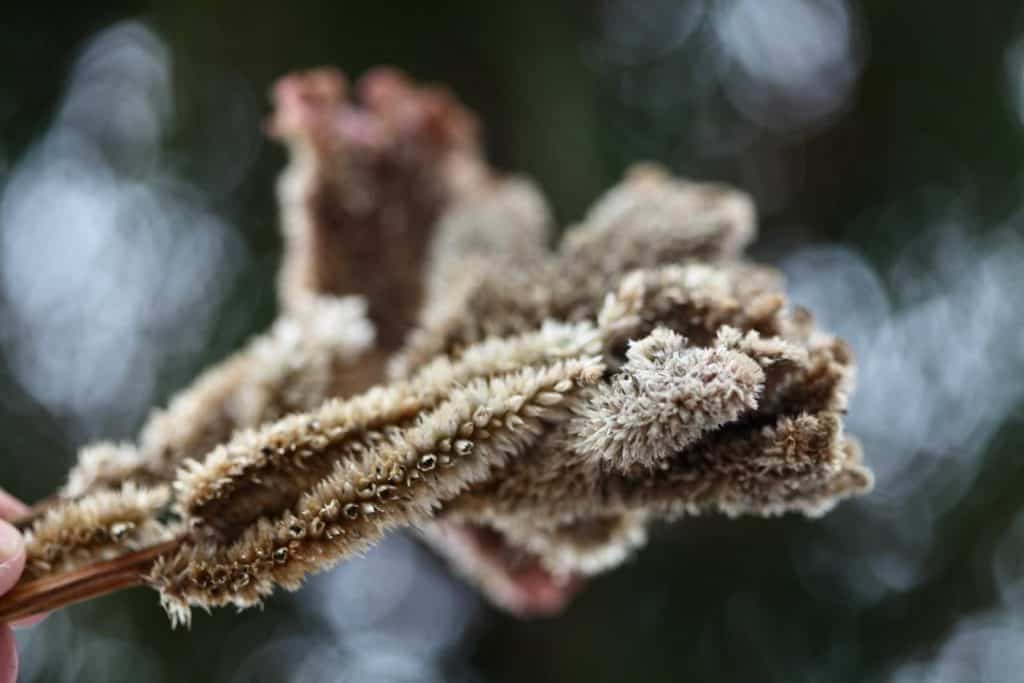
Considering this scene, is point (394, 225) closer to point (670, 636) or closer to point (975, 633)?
point (670, 636)

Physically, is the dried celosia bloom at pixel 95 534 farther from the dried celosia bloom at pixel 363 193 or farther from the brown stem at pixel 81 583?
the dried celosia bloom at pixel 363 193

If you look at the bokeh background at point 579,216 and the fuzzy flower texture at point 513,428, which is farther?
the bokeh background at point 579,216

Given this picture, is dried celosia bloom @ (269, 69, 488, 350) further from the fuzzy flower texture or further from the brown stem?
the brown stem

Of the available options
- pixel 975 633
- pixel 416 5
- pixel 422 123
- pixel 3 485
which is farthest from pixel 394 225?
pixel 975 633

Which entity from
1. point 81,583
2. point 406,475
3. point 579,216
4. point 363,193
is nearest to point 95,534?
point 81,583

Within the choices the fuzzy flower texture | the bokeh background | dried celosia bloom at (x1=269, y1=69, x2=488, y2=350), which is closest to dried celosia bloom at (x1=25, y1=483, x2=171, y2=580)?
the fuzzy flower texture

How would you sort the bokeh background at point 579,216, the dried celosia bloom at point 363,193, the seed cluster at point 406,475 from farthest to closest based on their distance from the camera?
the bokeh background at point 579,216 → the dried celosia bloom at point 363,193 → the seed cluster at point 406,475

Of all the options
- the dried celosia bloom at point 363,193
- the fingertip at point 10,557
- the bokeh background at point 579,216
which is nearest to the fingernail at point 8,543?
the fingertip at point 10,557
